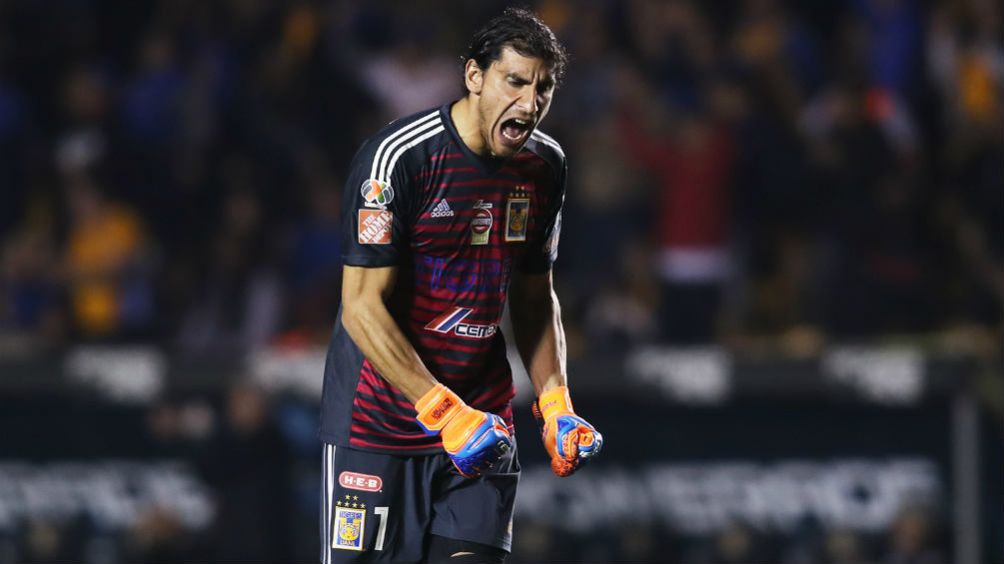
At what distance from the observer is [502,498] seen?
480cm

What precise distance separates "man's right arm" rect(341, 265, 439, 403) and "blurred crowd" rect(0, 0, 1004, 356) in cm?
490

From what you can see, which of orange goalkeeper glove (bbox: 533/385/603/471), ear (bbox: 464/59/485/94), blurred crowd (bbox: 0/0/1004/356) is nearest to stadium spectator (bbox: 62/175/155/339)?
blurred crowd (bbox: 0/0/1004/356)

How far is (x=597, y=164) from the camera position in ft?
33.3

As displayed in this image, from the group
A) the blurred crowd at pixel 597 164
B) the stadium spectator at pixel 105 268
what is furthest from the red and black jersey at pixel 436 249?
the stadium spectator at pixel 105 268

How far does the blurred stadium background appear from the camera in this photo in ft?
29.2

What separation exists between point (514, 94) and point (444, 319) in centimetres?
72

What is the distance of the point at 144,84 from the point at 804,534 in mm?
5608

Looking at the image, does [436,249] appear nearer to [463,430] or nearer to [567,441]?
[463,430]

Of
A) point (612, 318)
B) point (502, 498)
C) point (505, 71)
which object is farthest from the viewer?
point (612, 318)

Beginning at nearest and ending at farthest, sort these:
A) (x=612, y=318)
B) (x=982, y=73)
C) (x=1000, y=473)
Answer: (x=1000, y=473), (x=612, y=318), (x=982, y=73)

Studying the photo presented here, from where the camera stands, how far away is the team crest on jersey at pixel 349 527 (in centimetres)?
469

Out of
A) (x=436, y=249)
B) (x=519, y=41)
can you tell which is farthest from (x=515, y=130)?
(x=436, y=249)

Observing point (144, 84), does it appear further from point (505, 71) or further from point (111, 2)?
point (505, 71)

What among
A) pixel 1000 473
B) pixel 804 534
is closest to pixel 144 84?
pixel 804 534
